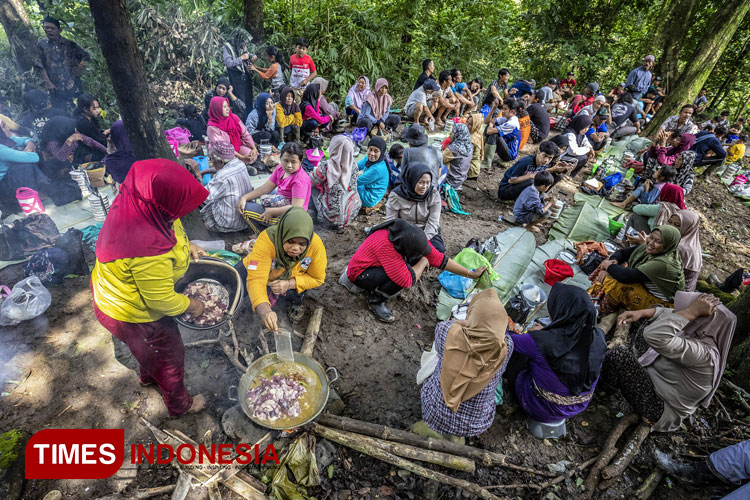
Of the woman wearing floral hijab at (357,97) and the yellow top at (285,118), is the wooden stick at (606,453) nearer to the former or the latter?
the yellow top at (285,118)

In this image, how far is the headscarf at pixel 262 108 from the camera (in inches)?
285

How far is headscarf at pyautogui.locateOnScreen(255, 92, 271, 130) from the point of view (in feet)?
23.7

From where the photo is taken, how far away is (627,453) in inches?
120

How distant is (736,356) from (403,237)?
396 centimetres

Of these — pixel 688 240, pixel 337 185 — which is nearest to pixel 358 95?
pixel 337 185

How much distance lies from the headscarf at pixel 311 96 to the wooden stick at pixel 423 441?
720 cm

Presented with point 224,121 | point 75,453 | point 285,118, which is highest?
point 224,121

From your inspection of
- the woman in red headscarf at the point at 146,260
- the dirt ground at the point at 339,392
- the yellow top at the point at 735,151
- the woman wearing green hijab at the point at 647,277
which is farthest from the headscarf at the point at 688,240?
the yellow top at the point at 735,151

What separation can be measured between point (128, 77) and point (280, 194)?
195cm

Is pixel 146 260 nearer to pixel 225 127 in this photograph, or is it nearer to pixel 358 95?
pixel 225 127

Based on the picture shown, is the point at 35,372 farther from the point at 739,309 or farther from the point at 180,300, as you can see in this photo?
the point at 739,309

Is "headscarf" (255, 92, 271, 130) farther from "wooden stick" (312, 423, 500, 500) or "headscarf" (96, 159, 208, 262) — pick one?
"wooden stick" (312, 423, 500, 500)

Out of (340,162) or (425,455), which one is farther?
(340,162)

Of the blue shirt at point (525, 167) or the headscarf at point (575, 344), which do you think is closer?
the headscarf at point (575, 344)
